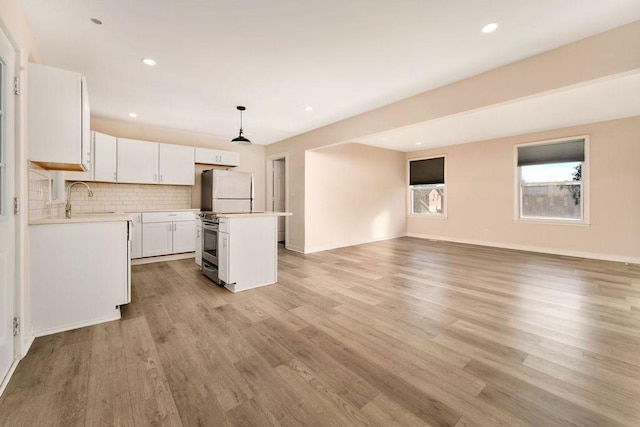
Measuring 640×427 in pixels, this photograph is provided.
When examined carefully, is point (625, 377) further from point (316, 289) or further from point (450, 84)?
point (450, 84)

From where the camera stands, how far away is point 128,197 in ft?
16.6

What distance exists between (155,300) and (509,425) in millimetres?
3257

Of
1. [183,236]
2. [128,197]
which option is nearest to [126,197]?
[128,197]

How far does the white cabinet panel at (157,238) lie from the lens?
4.73 m

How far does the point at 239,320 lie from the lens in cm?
250

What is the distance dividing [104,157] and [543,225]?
8.64 m

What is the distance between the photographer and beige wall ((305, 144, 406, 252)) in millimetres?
5938

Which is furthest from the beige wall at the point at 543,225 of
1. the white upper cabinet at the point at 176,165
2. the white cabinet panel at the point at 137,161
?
the white cabinet panel at the point at 137,161

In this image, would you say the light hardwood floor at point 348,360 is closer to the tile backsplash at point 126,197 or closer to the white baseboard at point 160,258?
the white baseboard at point 160,258

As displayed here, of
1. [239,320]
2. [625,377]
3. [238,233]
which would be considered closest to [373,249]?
[238,233]

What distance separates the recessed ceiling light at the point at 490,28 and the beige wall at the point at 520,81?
2.50 ft

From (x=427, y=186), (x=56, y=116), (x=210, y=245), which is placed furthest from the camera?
(x=427, y=186)

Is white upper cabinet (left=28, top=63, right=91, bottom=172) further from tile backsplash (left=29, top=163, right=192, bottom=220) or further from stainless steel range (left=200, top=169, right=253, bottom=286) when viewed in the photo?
stainless steel range (left=200, top=169, right=253, bottom=286)

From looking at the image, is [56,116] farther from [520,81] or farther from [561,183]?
[561,183]
